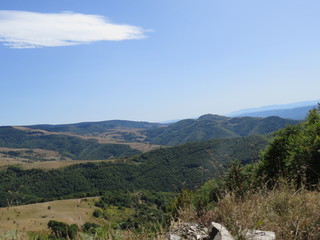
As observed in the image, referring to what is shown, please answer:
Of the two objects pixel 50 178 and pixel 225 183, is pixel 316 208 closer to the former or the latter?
pixel 225 183

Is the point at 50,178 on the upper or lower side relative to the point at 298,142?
lower

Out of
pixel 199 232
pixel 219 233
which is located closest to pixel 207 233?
pixel 199 232

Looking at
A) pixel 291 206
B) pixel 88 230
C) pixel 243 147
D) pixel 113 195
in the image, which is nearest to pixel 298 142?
pixel 291 206

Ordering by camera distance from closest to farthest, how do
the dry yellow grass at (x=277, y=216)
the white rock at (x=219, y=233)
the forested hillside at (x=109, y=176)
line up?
the white rock at (x=219, y=233) → the dry yellow grass at (x=277, y=216) → the forested hillside at (x=109, y=176)

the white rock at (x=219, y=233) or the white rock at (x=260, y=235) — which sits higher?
the white rock at (x=219, y=233)

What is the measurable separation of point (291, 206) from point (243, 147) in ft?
635

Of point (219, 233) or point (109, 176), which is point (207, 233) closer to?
point (219, 233)

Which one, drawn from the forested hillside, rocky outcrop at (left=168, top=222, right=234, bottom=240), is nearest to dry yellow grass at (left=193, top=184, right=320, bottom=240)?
rocky outcrop at (left=168, top=222, right=234, bottom=240)

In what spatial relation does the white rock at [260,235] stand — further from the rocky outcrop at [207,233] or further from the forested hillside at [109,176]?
the forested hillside at [109,176]

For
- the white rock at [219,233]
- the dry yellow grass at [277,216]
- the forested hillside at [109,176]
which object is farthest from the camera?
the forested hillside at [109,176]

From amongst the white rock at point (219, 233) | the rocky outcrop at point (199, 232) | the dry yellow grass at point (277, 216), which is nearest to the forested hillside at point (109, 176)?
the dry yellow grass at point (277, 216)

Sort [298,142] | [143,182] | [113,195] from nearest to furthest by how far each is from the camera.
Result: [298,142] → [113,195] → [143,182]

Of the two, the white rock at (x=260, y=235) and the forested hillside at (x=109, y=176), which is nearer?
the white rock at (x=260, y=235)

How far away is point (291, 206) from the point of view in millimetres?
4031
